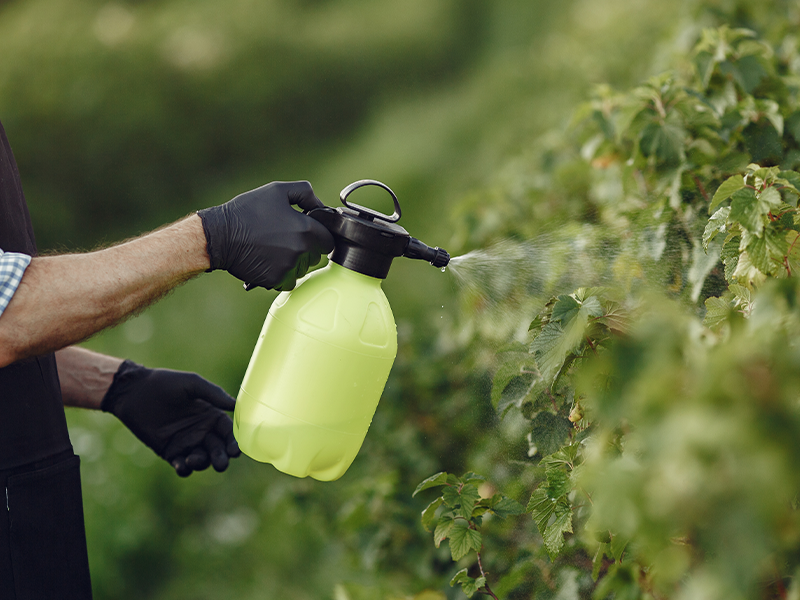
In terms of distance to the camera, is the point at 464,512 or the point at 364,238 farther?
the point at 364,238

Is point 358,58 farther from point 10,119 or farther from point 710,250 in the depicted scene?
point 710,250

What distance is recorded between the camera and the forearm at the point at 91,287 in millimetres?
1366

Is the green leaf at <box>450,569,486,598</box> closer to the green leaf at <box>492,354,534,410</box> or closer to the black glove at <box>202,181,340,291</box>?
the green leaf at <box>492,354,534,410</box>

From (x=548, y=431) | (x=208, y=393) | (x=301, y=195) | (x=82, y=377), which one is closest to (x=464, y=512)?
(x=548, y=431)

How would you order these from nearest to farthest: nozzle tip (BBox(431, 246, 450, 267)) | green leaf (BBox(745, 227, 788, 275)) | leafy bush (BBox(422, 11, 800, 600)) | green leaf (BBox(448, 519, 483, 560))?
leafy bush (BBox(422, 11, 800, 600))
green leaf (BBox(745, 227, 788, 275))
green leaf (BBox(448, 519, 483, 560))
nozzle tip (BBox(431, 246, 450, 267))

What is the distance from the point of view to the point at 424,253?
1.65 m

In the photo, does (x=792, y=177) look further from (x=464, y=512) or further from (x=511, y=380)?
(x=464, y=512)

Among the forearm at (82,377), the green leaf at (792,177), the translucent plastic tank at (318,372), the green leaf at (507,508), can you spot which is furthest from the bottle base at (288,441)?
the green leaf at (792,177)

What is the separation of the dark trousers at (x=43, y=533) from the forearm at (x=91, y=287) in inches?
13.9

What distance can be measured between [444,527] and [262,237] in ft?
2.59

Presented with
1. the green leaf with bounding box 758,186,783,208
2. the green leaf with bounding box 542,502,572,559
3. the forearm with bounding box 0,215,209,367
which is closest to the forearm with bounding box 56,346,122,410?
the forearm with bounding box 0,215,209,367

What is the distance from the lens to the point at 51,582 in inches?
62.4

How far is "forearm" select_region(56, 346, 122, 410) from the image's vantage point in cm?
204

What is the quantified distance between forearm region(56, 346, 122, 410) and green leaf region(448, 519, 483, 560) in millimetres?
1290
